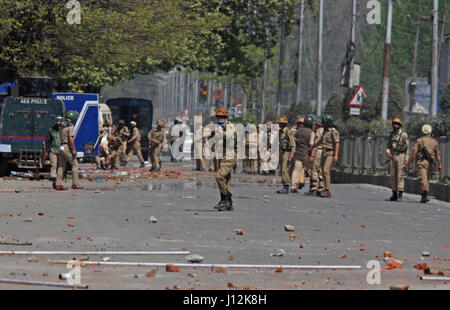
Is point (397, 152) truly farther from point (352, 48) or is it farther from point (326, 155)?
point (352, 48)

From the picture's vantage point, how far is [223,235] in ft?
A: 44.8

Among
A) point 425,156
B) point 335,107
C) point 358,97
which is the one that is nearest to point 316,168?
point 425,156

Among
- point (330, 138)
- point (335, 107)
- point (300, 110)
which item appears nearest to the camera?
point (330, 138)

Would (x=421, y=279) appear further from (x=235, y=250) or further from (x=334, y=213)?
(x=334, y=213)

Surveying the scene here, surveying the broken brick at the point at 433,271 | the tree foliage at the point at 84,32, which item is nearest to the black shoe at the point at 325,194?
the tree foliage at the point at 84,32

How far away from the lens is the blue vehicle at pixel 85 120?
35.5 m

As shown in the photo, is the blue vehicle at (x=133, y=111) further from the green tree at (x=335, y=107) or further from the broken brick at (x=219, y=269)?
the broken brick at (x=219, y=269)

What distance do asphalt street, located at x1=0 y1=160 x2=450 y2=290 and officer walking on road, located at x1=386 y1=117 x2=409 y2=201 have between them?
0.62 metres

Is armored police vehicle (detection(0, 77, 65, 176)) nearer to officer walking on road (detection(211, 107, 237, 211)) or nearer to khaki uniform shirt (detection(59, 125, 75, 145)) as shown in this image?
khaki uniform shirt (detection(59, 125, 75, 145))

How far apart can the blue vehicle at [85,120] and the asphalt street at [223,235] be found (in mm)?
11335

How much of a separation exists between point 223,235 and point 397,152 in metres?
10.4

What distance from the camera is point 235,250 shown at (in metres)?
12.0

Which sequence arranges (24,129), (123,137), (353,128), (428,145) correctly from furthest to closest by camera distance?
1. (123,137)
2. (353,128)
3. (24,129)
4. (428,145)

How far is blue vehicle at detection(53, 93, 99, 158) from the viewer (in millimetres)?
35463
